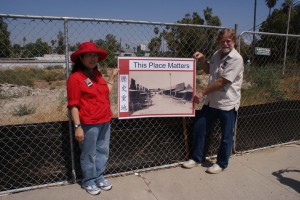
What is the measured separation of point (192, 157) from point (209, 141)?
0.40m

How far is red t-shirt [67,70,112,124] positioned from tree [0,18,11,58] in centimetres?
69

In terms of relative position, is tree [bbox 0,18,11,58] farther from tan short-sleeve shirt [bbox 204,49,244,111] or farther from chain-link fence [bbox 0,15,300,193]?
tan short-sleeve shirt [bbox 204,49,244,111]

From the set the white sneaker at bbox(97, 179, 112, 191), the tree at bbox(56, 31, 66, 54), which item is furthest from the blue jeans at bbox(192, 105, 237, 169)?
the tree at bbox(56, 31, 66, 54)

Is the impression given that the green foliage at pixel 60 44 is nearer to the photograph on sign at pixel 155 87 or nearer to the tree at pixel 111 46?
the tree at pixel 111 46

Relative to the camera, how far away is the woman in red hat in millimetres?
2982

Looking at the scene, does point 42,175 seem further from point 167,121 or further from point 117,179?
point 167,121

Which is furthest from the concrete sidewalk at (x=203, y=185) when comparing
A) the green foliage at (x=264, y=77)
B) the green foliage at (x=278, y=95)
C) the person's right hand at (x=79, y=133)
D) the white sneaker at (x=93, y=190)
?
the green foliage at (x=278, y=95)

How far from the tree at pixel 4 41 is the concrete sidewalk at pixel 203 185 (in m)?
1.61

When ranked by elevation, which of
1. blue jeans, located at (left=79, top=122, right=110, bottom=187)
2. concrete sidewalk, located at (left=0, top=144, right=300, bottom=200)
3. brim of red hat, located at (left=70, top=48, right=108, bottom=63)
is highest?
brim of red hat, located at (left=70, top=48, right=108, bottom=63)

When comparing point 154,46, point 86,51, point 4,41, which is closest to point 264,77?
point 154,46

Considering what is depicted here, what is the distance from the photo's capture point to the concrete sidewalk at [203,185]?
11.1ft

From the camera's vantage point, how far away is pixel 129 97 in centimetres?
363

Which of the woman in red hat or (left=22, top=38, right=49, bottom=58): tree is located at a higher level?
(left=22, top=38, right=49, bottom=58): tree

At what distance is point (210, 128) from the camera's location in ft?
13.9
